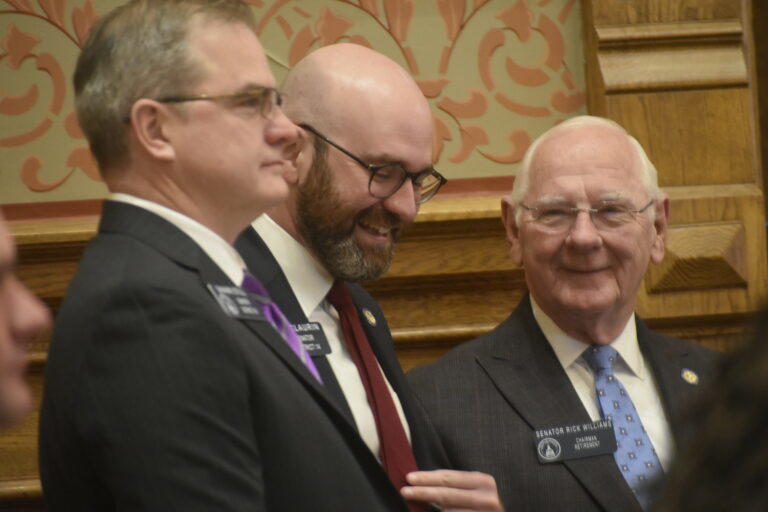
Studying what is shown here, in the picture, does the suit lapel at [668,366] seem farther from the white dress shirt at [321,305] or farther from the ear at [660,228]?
the white dress shirt at [321,305]

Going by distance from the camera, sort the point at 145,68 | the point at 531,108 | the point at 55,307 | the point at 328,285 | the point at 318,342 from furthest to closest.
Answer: the point at 531,108, the point at 55,307, the point at 328,285, the point at 318,342, the point at 145,68

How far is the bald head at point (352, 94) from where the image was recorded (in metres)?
2.25

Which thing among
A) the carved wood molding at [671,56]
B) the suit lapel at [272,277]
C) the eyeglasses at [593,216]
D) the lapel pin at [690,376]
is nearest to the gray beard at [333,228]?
the suit lapel at [272,277]

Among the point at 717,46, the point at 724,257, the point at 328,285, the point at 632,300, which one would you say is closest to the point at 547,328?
the point at 632,300

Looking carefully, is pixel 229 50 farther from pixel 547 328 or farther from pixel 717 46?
pixel 717 46

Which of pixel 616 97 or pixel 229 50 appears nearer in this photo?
pixel 229 50

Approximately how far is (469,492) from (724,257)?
60.5 inches

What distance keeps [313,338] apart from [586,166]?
87 cm

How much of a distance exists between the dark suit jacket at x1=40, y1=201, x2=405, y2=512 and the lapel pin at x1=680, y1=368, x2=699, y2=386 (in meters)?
1.22

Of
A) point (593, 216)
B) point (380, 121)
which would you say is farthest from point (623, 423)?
point (380, 121)

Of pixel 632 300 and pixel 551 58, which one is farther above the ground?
pixel 551 58

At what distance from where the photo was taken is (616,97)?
312 centimetres

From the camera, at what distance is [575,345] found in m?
2.48

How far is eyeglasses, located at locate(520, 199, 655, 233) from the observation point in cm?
250
